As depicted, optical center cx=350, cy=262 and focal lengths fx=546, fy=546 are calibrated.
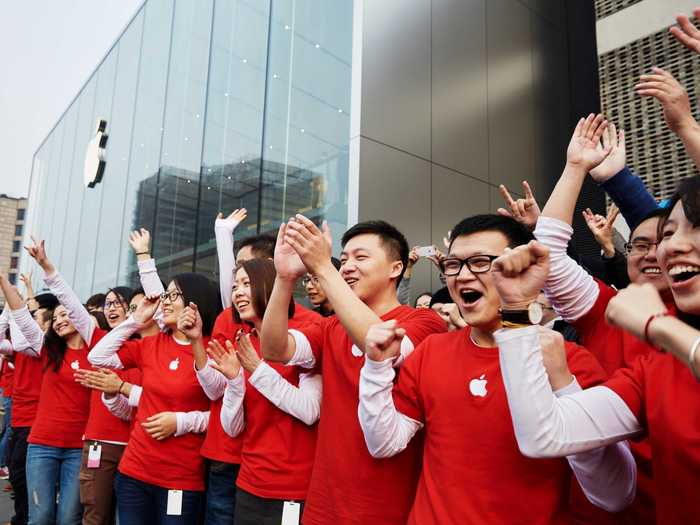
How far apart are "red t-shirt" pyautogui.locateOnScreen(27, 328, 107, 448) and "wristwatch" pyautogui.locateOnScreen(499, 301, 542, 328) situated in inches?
118

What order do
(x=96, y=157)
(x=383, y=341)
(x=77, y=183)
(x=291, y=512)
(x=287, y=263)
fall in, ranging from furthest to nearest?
(x=77, y=183) < (x=96, y=157) < (x=291, y=512) < (x=287, y=263) < (x=383, y=341)

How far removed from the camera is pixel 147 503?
244cm

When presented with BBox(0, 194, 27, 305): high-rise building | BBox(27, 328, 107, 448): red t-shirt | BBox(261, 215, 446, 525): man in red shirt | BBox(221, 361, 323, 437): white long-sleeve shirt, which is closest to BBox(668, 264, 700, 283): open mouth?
BBox(261, 215, 446, 525): man in red shirt

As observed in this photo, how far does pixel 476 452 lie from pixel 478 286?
41 cm

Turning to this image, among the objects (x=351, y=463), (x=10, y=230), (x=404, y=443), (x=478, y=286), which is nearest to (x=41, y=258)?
(x=351, y=463)

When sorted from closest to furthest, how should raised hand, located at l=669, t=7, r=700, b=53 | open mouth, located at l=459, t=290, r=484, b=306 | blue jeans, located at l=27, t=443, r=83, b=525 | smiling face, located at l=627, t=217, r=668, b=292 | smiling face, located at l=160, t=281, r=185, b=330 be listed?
open mouth, located at l=459, t=290, r=484, b=306 < smiling face, located at l=627, t=217, r=668, b=292 < raised hand, located at l=669, t=7, r=700, b=53 < smiling face, located at l=160, t=281, r=185, b=330 < blue jeans, located at l=27, t=443, r=83, b=525

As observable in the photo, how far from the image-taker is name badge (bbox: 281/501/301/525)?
184 centimetres

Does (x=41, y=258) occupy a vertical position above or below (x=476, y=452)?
above

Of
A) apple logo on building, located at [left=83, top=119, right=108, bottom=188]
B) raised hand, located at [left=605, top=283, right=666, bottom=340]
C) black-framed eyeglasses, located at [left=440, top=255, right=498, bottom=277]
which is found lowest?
Result: raised hand, located at [left=605, top=283, right=666, bottom=340]

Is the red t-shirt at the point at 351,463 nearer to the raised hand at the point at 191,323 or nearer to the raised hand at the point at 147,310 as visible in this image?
the raised hand at the point at 191,323

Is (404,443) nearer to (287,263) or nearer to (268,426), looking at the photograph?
(287,263)

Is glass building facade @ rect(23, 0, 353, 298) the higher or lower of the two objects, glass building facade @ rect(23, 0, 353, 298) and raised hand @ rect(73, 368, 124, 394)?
the higher

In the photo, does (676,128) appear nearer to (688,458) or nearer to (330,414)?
(688,458)

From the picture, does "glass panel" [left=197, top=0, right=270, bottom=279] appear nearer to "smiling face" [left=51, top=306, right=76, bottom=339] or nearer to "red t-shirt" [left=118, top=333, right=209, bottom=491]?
"smiling face" [left=51, top=306, right=76, bottom=339]
